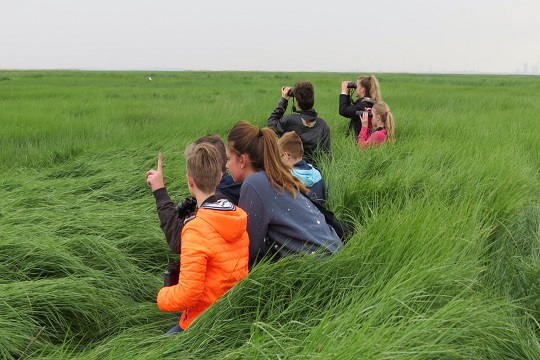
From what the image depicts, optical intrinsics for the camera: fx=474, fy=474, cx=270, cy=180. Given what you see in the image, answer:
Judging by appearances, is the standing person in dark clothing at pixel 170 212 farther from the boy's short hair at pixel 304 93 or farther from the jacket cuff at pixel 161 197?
the boy's short hair at pixel 304 93

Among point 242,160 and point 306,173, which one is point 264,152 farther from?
point 306,173

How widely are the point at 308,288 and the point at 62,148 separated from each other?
4.42 metres

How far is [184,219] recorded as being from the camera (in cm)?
223

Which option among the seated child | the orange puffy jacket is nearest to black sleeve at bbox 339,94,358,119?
the seated child

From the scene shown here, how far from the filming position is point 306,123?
4.12 meters

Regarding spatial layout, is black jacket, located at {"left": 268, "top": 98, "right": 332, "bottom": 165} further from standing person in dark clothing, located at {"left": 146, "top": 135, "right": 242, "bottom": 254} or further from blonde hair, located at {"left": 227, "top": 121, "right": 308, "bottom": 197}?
standing person in dark clothing, located at {"left": 146, "top": 135, "right": 242, "bottom": 254}

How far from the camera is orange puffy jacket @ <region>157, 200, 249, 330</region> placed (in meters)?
1.89

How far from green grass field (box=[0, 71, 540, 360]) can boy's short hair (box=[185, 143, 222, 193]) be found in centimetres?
43

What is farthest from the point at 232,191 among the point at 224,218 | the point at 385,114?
the point at 385,114

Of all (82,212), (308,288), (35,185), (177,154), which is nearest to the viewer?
(308,288)

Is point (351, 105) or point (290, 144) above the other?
point (351, 105)

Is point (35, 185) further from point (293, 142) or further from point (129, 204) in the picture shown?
point (293, 142)

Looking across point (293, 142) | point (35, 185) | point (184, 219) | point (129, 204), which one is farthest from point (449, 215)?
point (35, 185)

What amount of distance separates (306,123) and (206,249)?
243 cm
